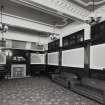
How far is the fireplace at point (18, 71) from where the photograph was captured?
904 cm

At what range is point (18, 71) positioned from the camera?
921 centimetres

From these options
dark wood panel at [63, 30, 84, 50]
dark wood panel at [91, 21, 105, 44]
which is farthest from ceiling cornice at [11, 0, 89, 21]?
dark wood panel at [63, 30, 84, 50]

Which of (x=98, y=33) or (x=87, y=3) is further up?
(x=87, y=3)

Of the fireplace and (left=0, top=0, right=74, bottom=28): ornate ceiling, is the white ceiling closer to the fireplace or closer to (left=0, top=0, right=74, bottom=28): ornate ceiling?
(left=0, top=0, right=74, bottom=28): ornate ceiling

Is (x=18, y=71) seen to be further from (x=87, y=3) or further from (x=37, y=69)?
(x=87, y=3)

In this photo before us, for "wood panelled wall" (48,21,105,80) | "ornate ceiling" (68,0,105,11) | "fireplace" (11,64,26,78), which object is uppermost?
"ornate ceiling" (68,0,105,11)

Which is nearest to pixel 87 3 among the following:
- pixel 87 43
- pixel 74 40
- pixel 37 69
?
pixel 87 43

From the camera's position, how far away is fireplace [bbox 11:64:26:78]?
904cm

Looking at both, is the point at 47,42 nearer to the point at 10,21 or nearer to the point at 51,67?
the point at 51,67

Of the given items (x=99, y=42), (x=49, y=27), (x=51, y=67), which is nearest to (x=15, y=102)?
(x=99, y=42)

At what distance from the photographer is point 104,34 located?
437 cm

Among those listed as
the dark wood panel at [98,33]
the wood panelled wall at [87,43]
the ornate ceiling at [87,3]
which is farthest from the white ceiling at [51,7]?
the wood panelled wall at [87,43]

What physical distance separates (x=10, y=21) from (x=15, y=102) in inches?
152

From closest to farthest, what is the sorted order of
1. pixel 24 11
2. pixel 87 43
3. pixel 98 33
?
1. pixel 98 33
2. pixel 24 11
3. pixel 87 43
